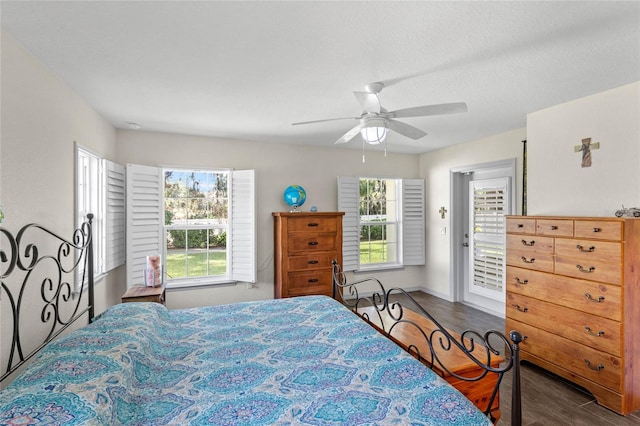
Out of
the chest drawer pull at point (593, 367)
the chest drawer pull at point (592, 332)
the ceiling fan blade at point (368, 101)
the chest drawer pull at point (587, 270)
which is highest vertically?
the ceiling fan blade at point (368, 101)

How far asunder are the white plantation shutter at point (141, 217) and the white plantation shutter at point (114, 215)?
110mm

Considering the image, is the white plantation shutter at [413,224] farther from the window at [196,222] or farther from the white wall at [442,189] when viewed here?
the window at [196,222]

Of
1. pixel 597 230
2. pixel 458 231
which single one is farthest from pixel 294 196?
pixel 597 230

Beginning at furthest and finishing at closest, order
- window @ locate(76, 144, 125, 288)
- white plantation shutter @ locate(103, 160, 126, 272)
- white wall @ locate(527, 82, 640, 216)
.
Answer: white plantation shutter @ locate(103, 160, 126, 272) < window @ locate(76, 144, 125, 288) < white wall @ locate(527, 82, 640, 216)

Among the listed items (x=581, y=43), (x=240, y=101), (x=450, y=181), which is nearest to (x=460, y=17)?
(x=581, y=43)

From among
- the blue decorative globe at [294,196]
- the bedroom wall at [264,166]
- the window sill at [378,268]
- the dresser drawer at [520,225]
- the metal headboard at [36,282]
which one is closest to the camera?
the metal headboard at [36,282]

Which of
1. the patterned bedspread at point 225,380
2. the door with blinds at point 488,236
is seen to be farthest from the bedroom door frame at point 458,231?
the patterned bedspread at point 225,380

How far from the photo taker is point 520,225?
A: 10.4 ft

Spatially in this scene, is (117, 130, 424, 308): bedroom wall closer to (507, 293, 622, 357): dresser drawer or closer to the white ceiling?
the white ceiling

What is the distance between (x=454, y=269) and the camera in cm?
517

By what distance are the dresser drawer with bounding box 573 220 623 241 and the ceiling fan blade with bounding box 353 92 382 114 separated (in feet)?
6.18

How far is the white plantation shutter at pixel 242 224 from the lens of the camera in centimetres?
448

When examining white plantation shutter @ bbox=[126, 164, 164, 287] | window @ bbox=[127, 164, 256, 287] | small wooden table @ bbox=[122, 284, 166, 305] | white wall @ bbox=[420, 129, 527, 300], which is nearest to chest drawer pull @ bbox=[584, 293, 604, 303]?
white wall @ bbox=[420, 129, 527, 300]

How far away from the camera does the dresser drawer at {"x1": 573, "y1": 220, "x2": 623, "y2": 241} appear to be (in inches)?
93.5
